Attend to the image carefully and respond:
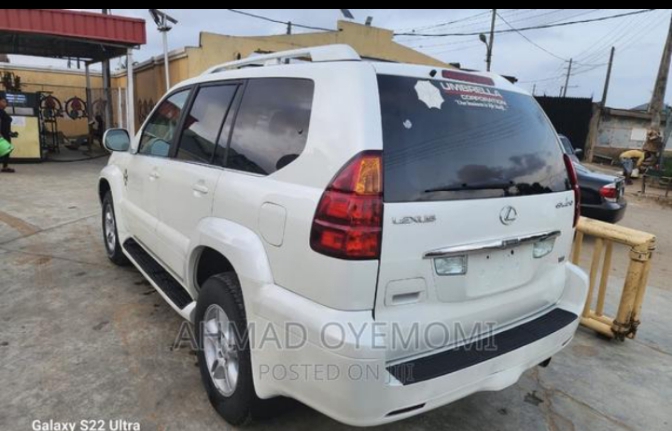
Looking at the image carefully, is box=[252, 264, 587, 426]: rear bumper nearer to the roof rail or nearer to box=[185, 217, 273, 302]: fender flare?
box=[185, 217, 273, 302]: fender flare

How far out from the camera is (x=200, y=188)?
8.98ft

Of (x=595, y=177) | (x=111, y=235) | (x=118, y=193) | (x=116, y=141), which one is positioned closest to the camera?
(x=116, y=141)

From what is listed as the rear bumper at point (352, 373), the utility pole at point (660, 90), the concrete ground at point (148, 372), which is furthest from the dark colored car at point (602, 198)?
the utility pole at point (660, 90)

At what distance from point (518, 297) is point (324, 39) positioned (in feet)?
59.3

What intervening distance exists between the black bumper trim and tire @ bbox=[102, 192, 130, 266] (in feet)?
11.6

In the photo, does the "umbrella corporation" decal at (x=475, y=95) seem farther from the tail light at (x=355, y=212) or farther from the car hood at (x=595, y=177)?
the car hood at (x=595, y=177)

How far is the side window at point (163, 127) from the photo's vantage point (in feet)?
11.1

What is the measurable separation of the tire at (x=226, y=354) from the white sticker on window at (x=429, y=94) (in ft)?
4.19

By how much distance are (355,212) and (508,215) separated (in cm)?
80

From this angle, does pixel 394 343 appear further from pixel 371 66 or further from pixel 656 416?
pixel 656 416

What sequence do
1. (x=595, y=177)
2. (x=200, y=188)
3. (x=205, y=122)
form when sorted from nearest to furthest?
(x=200, y=188)
(x=205, y=122)
(x=595, y=177)

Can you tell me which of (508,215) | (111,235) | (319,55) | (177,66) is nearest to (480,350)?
(508,215)

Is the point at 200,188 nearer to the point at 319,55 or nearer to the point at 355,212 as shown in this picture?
the point at 319,55
